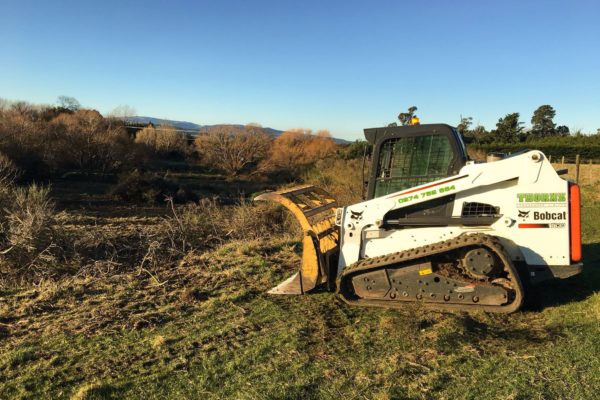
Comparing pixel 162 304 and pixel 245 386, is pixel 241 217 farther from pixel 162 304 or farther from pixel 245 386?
pixel 245 386

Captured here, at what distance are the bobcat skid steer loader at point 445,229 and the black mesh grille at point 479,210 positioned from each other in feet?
0.04

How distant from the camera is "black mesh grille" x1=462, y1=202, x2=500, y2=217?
17.2 feet

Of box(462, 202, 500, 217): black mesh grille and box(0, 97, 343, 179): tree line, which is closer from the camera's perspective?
box(462, 202, 500, 217): black mesh grille

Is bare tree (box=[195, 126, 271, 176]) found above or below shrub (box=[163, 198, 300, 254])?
above

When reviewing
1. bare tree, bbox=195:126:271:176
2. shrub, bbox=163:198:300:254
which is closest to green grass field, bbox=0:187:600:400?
shrub, bbox=163:198:300:254

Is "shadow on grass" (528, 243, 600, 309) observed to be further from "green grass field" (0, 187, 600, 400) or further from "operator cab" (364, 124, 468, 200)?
"operator cab" (364, 124, 468, 200)

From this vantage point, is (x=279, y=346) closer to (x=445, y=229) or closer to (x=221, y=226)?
(x=445, y=229)

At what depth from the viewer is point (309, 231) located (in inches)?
233

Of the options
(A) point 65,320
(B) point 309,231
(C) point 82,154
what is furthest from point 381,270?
(C) point 82,154

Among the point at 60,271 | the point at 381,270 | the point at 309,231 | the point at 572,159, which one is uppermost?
the point at 572,159

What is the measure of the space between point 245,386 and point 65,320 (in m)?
3.14

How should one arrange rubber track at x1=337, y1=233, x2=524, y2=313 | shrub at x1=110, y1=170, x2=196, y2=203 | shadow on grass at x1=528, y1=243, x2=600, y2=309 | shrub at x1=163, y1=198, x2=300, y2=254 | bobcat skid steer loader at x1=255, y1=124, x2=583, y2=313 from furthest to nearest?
shrub at x1=110, y1=170, x2=196, y2=203 < shrub at x1=163, y1=198, x2=300, y2=254 < shadow on grass at x1=528, y1=243, x2=600, y2=309 < bobcat skid steer loader at x1=255, y1=124, x2=583, y2=313 < rubber track at x1=337, y1=233, x2=524, y2=313

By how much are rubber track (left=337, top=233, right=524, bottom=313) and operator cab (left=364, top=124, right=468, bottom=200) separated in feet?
2.98

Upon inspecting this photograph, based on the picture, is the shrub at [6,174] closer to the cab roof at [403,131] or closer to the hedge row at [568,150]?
the cab roof at [403,131]
